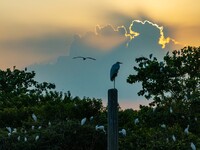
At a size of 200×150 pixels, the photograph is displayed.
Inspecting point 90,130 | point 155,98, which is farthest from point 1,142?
point 155,98

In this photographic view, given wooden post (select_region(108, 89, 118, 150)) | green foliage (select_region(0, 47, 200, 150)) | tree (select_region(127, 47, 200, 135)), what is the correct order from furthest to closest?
tree (select_region(127, 47, 200, 135)) < green foliage (select_region(0, 47, 200, 150)) < wooden post (select_region(108, 89, 118, 150))

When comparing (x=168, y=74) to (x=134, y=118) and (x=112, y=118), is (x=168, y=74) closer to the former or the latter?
(x=134, y=118)

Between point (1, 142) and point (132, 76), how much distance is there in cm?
1696

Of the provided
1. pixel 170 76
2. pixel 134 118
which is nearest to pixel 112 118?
pixel 134 118

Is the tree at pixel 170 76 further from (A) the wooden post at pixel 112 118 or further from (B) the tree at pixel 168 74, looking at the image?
(A) the wooden post at pixel 112 118

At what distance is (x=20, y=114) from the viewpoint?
29.8 meters

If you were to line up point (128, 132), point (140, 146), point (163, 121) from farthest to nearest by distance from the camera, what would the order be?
1. point (163, 121)
2. point (128, 132)
3. point (140, 146)

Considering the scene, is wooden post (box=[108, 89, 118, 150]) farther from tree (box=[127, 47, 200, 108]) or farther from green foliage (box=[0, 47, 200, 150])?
tree (box=[127, 47, 200, 108])

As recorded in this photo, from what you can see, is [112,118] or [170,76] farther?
[170,76]

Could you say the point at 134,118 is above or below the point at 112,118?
above

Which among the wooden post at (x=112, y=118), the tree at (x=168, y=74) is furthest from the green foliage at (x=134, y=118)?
the wooden post at (x=112, y=118)

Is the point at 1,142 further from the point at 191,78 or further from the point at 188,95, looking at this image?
the point at 191,78

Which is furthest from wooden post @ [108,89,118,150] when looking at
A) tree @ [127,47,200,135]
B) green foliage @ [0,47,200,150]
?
tree @ [127,47,200,135]

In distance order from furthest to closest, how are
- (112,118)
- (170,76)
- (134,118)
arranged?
(170,76)
(134,118)
(112,118)
